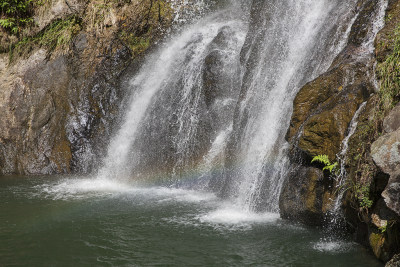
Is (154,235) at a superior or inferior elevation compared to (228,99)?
A: inferior

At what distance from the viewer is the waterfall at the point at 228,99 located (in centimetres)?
817

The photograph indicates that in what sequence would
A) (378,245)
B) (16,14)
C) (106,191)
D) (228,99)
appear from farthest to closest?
1. (16,14)
2. (228,99)
3. (106,191)
4. (378,245)

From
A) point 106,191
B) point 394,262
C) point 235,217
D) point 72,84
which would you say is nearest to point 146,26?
point 72,84

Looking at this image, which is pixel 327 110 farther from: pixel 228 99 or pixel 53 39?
pixel 53 39

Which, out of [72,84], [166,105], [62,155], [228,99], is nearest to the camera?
[228,99]

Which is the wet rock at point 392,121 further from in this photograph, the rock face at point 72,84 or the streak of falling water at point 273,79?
the rock face at point 72,84

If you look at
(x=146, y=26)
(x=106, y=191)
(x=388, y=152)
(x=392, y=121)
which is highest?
(x=146, y=26)

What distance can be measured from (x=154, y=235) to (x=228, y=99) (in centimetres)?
447

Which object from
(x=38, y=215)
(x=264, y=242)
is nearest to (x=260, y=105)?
(x=264, y=242)

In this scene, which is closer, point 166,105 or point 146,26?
point 166,105

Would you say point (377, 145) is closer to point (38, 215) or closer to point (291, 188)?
point (291, 188)

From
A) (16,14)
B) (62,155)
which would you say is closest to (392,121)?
(62,155)

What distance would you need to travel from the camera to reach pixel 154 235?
6.55 metres

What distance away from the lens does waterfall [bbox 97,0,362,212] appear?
8.17 meters
